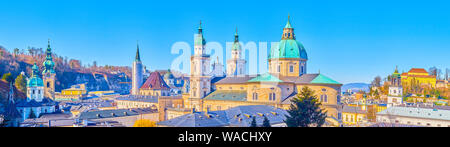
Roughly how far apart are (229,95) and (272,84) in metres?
9.11

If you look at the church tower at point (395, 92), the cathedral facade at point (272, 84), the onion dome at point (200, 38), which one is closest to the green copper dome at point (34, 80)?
the cathedral facade at point (272, 84)

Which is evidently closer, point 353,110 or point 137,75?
point 353,110

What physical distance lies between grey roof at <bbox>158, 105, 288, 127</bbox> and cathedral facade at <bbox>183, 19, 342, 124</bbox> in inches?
256

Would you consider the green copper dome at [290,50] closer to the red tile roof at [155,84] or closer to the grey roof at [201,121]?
the grey roof at [201,121]

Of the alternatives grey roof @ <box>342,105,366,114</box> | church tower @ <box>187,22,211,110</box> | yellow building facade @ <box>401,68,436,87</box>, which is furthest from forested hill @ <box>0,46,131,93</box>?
yellow building facade @ <box>401,68,436,87</box>

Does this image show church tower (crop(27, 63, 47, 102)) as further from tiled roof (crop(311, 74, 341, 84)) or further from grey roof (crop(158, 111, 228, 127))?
tiled roof (crop(311, 74, 341, 84))

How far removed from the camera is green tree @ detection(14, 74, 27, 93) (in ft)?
177

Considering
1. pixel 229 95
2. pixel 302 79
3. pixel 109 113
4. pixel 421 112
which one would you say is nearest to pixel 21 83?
pixel 109 113

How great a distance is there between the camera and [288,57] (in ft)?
140

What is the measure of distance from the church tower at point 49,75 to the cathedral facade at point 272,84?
2483 cm

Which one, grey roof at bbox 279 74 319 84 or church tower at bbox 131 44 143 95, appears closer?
grey roof at bbox 279 74 319 84

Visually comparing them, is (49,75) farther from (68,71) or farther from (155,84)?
(155,84)
